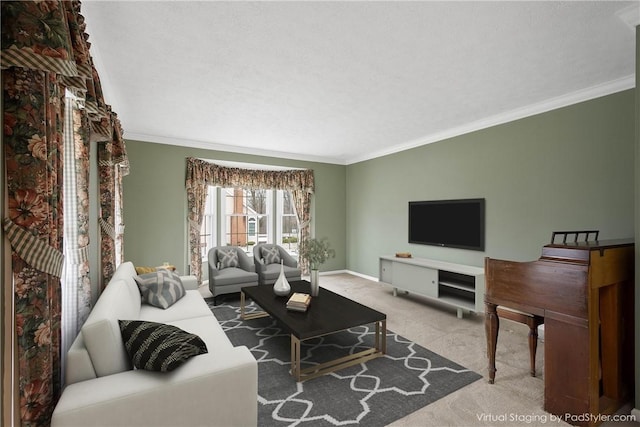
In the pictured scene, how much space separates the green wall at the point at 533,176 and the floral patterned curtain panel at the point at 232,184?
1897mm

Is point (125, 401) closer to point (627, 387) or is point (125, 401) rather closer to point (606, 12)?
point (627, 387)

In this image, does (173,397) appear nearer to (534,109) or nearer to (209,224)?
(534,109)

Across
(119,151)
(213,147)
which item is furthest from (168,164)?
(119,151)

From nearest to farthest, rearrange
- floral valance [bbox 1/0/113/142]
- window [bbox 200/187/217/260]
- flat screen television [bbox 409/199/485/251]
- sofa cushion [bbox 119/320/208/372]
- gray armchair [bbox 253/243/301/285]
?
floral valance [bbox 1/0/113/142] < sofa cushion [bbox 119/320/208/372] < flat screen television [bbox 409/199/485/251] < gray armchair [bbox 253/243/301/285] < window [bbox 200/187/217/260]

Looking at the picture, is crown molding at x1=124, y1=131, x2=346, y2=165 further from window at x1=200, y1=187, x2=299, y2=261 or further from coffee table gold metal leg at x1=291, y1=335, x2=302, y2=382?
coffee table gold metal leg at x1=291, y1=335, x2=302, y2=382

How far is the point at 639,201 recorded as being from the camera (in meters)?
1.95

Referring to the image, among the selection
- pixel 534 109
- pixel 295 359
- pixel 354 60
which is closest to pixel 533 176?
pixel 534 109

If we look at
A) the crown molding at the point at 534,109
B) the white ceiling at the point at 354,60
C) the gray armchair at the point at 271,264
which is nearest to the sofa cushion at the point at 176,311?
the gray armchair at the point at 271,264

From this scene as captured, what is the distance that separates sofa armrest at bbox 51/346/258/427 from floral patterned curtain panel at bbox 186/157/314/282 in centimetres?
398

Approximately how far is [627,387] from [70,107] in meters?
4.18

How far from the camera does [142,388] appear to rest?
1438 mm

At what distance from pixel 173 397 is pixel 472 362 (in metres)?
2.44

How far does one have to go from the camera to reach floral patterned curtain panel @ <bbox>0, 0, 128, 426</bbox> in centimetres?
109

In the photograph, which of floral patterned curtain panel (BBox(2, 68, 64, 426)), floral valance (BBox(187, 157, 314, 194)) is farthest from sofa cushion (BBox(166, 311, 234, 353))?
floral valance (BBox(187, 157, 314, 194))
